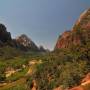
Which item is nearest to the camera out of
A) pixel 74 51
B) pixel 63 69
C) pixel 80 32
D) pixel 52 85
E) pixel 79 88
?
pixel 79 88

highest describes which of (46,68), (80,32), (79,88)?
(80,32)

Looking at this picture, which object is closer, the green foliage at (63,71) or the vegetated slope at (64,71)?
the green foliage at (63,71)

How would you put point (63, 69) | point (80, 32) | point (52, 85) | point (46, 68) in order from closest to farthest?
1. point (52, 85)
2. point (63, 69)
3. point (46, 68)
4. point (80, 32)

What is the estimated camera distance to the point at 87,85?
2297 inches

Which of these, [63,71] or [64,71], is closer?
[64,71]

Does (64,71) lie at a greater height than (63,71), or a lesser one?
lesser

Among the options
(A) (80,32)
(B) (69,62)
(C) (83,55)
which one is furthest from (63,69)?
(A) (80,32)

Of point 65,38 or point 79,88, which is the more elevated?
point 65,38

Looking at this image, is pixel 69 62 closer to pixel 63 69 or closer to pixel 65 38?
pixel 63 69

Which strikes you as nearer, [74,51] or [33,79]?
[33,79]

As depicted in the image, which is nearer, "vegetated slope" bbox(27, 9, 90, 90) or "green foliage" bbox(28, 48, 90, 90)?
"green foliage" bbox(28, 48, 90, 90)

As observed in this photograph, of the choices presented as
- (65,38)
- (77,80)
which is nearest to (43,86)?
(77,80)

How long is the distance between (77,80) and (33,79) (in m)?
22.8

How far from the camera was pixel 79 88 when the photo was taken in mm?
58000
